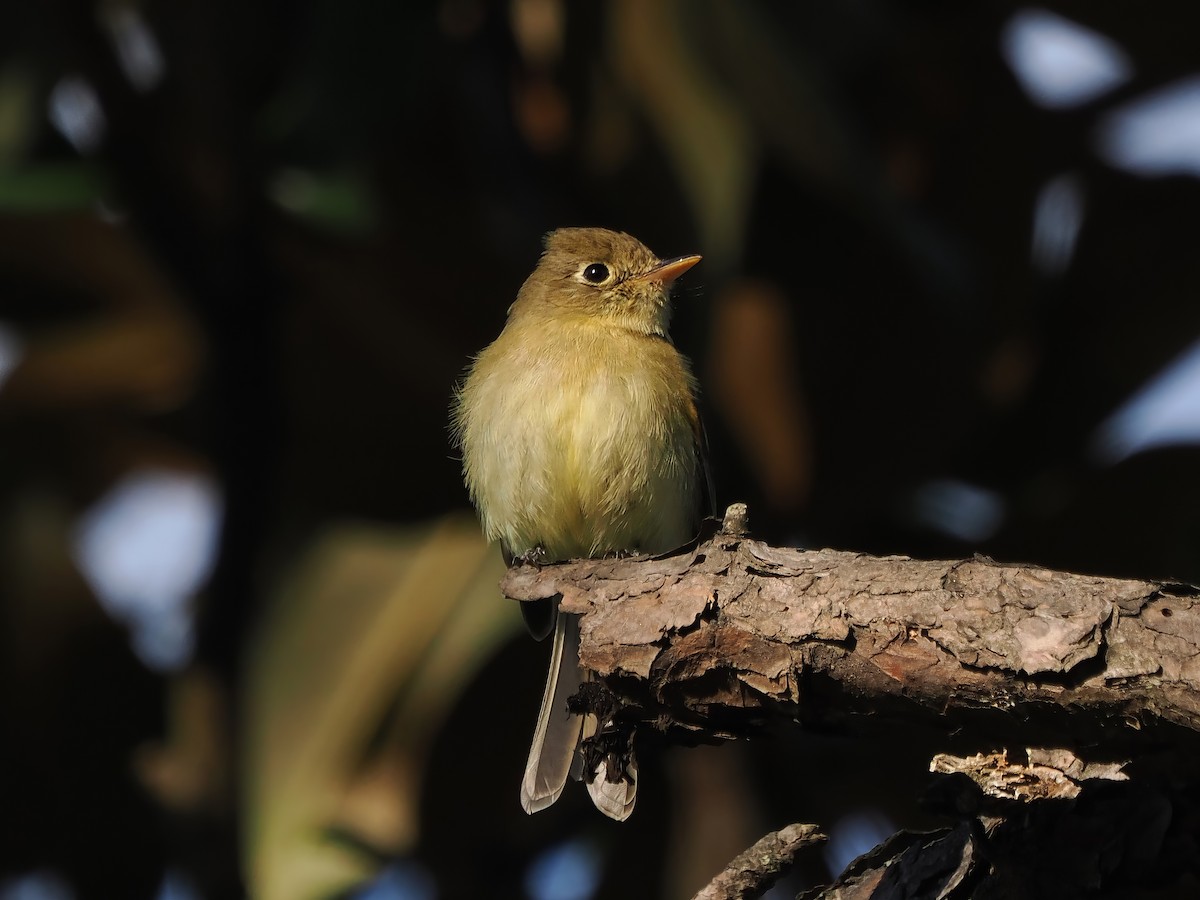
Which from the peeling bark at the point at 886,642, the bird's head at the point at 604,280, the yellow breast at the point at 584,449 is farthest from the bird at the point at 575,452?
the peeling bark at the point at 886,642

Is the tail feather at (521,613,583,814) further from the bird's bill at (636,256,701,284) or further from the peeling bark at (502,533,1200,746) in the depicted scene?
the bird's bill at (636,256,701,284)

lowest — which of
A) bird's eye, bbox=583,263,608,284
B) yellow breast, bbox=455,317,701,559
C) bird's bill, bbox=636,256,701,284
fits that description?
yellow breast, bbox=455,317,701,559

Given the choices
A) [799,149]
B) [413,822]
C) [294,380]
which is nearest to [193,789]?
[413,822]

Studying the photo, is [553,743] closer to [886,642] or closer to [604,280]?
[886,642]

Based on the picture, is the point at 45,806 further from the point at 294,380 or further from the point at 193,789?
the point at 294,380

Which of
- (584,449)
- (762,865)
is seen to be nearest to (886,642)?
(762,865)

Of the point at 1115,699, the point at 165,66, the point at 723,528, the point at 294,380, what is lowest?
the point at 1115,699

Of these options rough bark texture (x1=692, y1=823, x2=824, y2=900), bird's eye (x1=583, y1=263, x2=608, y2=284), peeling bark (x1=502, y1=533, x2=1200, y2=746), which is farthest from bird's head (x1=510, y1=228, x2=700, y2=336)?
rough bark texture (x1=692, y1=823, x2=824, y2=900)
